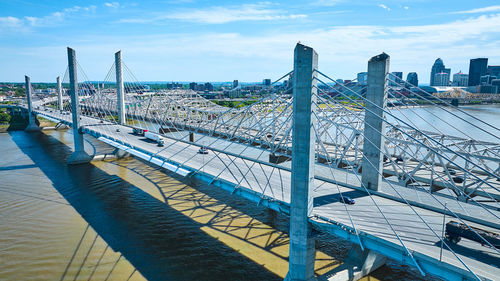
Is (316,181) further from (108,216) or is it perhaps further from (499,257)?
(108,216)

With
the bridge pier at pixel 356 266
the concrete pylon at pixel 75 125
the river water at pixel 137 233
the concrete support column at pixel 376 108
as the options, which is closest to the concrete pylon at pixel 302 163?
the bridge pier at pixel 356 266

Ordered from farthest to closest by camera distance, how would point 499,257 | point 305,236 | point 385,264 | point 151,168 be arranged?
point 151,168 < point 385,264 < point 305,236 < point 499,257

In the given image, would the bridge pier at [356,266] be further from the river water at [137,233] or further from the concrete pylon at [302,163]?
the concrete pylon at [302,163]

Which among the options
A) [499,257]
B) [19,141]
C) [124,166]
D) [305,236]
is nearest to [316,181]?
[305,236]

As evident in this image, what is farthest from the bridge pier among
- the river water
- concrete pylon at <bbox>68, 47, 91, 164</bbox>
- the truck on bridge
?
concrete pylon at <bbox>68, 47, 91, 164</bbox>

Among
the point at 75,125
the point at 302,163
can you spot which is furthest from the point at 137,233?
the point at 75,125

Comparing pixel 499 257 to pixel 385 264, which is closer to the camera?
pixel 499 257

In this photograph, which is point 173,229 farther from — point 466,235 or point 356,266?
point 466,235
